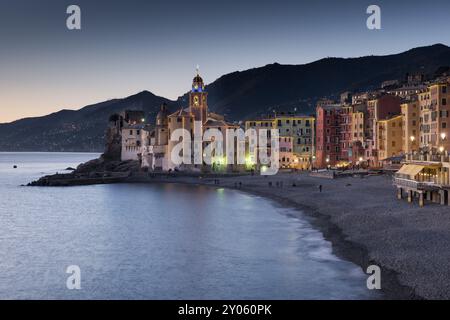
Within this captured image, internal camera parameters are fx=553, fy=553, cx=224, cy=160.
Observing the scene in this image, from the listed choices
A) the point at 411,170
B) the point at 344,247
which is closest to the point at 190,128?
the point at 411,170

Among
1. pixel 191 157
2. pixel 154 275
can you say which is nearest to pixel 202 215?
pixel 154 275

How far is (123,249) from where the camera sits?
52344 mm

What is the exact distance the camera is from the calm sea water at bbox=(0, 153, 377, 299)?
36.2 metres

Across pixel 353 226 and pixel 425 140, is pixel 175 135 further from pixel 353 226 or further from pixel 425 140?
pixel 353 226

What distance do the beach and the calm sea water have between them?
5.88ft

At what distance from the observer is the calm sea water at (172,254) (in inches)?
1423

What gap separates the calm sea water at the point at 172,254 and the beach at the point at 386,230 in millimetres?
1791

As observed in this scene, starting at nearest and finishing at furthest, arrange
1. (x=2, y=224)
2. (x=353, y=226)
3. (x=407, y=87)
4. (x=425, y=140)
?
(x=353, y=226) < (x=2, y=224) < (x=425, y=140) < (x=407, y=87)

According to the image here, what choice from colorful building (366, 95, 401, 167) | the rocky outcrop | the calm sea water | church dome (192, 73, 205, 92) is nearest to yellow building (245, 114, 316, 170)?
church dome (192, 73, 205, 92)

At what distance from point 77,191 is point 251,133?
47.3 metres

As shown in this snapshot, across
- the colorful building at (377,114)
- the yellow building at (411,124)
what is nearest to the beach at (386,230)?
the yellow building at (411,124)

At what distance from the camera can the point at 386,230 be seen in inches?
1809

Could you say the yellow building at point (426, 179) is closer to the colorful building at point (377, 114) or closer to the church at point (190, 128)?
the colorful building at point (377, 114)

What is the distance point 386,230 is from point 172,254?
18510 mm
